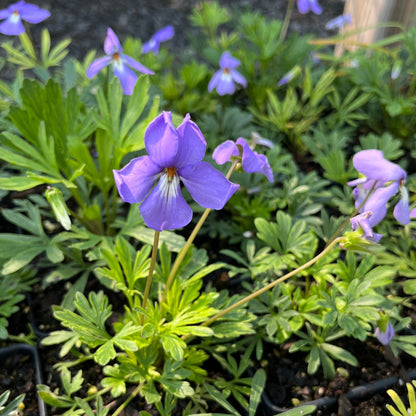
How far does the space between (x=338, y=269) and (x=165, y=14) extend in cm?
303

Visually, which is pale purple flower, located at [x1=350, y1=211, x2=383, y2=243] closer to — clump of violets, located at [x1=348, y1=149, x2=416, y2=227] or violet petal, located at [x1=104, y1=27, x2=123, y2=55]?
clump of violets, located at [x1=348, y1=149, x2=416, y2=227]

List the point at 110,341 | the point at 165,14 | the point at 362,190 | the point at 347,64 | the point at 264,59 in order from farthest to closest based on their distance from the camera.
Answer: the point at 165,14, the point at 347,64, the point at 264,59, the point at 362,190, the point at 110,341

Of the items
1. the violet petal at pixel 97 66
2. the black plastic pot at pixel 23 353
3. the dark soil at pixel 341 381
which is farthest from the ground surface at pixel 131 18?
the dark soil at pixel 341 381

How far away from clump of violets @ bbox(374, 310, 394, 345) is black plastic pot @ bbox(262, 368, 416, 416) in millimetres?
105

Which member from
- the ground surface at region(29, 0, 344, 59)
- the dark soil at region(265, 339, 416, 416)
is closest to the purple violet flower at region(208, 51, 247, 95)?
the dark soil at region(265, 339, 416, 416)

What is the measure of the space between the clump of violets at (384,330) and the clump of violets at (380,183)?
0.25 m

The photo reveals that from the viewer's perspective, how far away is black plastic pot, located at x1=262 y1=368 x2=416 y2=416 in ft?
3.76

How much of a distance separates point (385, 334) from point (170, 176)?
69 cm

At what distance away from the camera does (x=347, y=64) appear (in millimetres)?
2449

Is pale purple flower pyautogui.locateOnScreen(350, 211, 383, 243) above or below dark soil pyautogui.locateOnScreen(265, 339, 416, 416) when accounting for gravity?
above

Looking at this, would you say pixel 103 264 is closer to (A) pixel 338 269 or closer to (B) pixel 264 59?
(A) pixel 338 269

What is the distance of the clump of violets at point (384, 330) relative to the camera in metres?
1.10

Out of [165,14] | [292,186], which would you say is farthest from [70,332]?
[165,14]

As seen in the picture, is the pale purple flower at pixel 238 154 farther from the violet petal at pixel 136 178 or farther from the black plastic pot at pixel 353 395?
Answer: the black plastic pot at pixel 353 395
